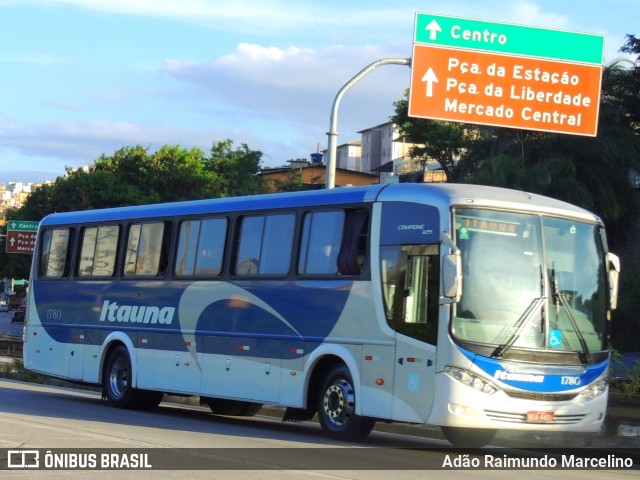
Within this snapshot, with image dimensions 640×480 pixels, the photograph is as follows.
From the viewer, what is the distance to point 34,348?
2364 centimetres

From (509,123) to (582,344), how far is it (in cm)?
755

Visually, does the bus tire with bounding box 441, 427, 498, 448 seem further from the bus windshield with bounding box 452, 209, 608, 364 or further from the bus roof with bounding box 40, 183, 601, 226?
the bus roof with bounding box 40, 183, 601, 226

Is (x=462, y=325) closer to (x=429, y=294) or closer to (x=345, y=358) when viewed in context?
(x=429, y=294)

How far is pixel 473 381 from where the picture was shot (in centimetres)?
1399

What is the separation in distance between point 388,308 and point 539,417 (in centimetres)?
231

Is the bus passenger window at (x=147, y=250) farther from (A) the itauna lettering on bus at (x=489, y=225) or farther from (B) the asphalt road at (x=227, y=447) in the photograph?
(A) the itauna lettering on bus at (x=489, y=225)

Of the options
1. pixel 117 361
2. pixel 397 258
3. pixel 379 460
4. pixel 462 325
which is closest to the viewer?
pixel 379 460

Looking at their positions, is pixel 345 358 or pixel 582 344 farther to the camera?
pixel 345 358

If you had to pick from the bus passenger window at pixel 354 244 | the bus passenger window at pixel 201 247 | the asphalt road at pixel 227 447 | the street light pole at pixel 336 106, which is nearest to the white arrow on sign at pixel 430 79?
Result: the street light pole at pixel 336 106

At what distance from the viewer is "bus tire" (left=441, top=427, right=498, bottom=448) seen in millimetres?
15609

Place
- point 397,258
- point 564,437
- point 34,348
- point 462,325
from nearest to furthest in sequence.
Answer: point 462,325
point 397,258
point 564,437
point 34,348

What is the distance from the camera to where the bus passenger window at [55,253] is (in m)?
22.9

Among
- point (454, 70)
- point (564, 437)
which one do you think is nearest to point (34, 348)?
point (454, 70)

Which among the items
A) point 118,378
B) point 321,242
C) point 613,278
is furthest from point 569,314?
point 118,378
